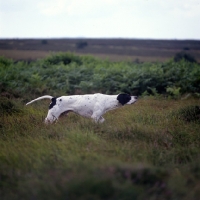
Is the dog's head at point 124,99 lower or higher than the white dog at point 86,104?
higher

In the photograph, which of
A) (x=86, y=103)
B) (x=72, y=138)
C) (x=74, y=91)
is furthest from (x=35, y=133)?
(x=74, y=91)

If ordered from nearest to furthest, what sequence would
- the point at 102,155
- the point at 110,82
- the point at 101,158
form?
the point at 101,158 → the point at 102,155 → the point at 110,82

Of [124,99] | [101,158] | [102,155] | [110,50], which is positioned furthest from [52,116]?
[110,50]

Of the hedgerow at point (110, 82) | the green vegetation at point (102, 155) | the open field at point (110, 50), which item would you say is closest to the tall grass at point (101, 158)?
the green vegetation at point (102, 155)

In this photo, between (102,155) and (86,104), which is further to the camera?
(86,104)

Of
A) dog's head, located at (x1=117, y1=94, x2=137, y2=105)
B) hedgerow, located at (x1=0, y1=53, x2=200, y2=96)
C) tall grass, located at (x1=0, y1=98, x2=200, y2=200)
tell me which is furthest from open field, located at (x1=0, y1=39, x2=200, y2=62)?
tall grass, located at (x1=0, y1=98, x2=200, y2=200)

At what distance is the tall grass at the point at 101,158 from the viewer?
14.7ft

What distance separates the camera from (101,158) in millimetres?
5523

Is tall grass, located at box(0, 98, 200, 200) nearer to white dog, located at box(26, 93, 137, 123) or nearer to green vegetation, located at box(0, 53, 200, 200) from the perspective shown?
green vegetation, located at box(0, 53, 200, 200)

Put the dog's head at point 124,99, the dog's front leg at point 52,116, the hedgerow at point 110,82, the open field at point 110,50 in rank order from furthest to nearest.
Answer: the open field at point 110,50
the hedgerow at point 110,82
the dog's head at point 124,99
the dog's front leg at point 52,116

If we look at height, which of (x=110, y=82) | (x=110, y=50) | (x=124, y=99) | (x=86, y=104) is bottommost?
(x=110, y=82)

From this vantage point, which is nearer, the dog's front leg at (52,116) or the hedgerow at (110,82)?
the dog's front leg at (52,116)

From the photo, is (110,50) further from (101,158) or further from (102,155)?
(101,158)

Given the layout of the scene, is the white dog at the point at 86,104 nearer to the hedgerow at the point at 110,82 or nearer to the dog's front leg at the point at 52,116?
the dog's front leg at the point at 52,116
